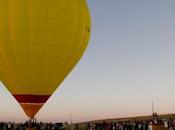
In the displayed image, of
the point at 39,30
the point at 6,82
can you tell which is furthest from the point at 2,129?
the point at 39,30

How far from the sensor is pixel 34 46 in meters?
28.9

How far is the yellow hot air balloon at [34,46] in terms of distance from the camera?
2883cm

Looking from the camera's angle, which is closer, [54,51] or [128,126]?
[54,51]

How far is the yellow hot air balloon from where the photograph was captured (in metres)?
28.8

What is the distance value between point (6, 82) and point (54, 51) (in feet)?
11.6

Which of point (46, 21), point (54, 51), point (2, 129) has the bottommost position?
point (2, 129)

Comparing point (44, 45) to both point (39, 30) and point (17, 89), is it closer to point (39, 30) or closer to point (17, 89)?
point (39, 30)

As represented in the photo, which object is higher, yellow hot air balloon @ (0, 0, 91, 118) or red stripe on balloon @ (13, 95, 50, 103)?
Result: yellow hot air balloon @ (0, 0, 91, 118)

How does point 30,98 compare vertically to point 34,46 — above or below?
below

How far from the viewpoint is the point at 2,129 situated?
126ft

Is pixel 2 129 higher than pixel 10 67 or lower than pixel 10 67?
lower

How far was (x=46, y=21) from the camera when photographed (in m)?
29.1

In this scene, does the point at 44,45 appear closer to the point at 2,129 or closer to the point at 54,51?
the point at 54,51

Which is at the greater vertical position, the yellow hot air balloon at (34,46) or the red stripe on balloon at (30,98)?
the yellow hot air balloon at (34,46)
